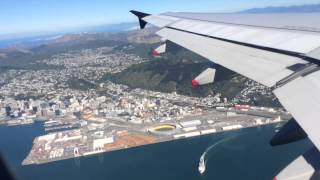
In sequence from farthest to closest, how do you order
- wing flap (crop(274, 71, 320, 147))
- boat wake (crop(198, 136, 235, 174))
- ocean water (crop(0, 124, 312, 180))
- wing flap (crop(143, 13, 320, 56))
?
1. boat wake (crop(198, 136, 235, 174))
2. ocean water (crop(0, 124, 312, 180))
3. wing flap (crop(143, 13, 320, 56))
4. wing flap (crop(274, 71, 320, 147))

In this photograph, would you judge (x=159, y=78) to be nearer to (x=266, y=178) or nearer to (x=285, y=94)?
(x=266, y=178)

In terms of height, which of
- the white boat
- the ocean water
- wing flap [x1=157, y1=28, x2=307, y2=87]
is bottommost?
the ocean water

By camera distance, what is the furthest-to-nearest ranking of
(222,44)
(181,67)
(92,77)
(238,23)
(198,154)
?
(92,77) < (181,67) < (198,154) < (238,23) < (222,44)

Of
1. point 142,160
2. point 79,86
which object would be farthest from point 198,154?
point 79,86

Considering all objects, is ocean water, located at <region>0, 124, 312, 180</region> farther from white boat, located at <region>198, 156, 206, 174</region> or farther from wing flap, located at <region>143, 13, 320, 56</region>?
wing flap, located at <region>143, 13, 320, 56</region>

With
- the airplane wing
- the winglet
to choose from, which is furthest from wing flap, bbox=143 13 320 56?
the winglet

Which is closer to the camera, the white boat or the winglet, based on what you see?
the winglet

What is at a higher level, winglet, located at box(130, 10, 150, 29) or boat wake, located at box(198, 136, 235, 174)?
winglet, located at box(130, 10, 150, 29)
